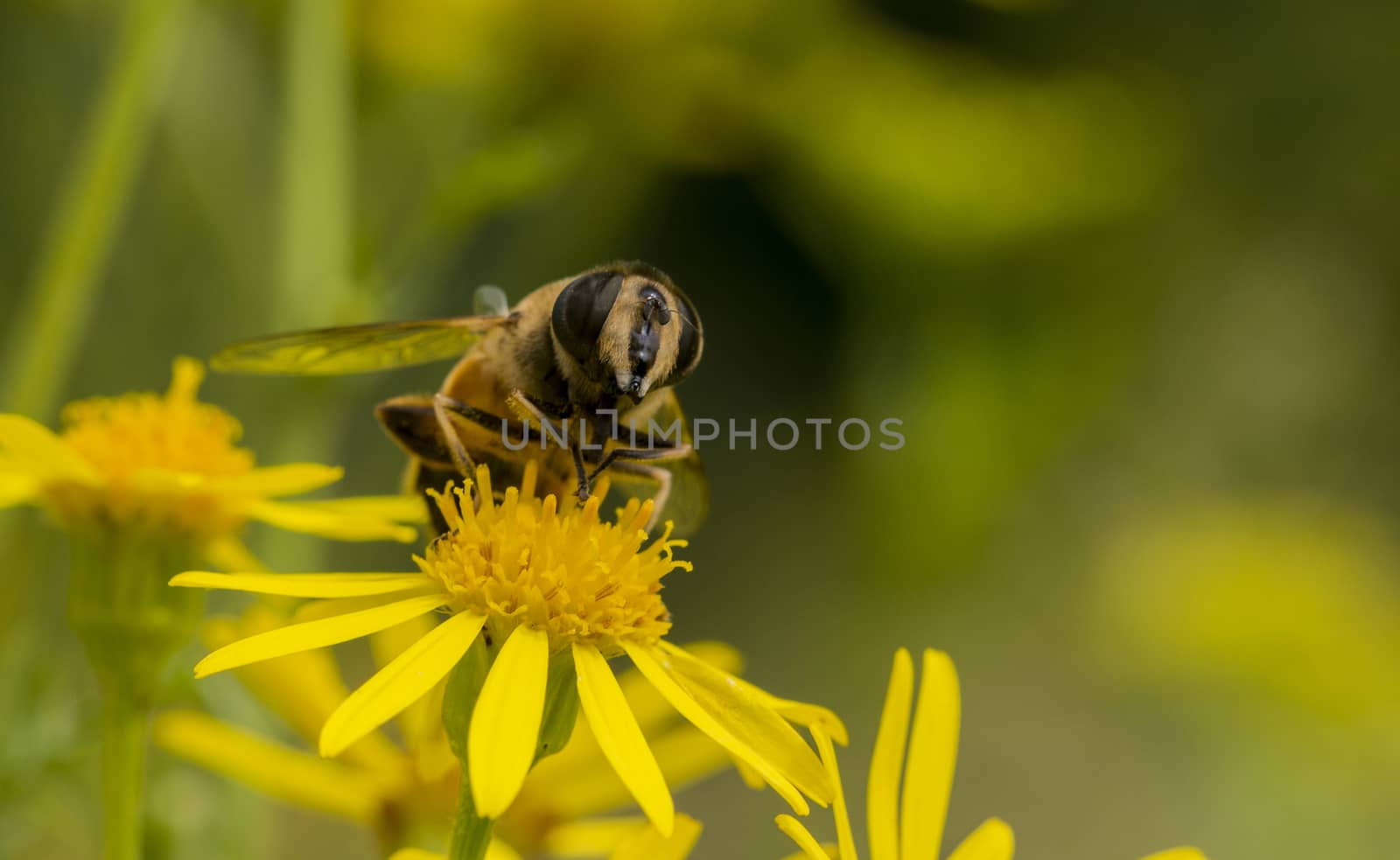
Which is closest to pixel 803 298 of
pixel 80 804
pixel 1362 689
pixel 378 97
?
pixel 1362 689

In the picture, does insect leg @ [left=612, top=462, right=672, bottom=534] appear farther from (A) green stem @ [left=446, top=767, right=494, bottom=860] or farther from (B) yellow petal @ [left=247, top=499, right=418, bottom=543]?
(A) green stem @ [left=446, top=767, right=494, bottom=860]

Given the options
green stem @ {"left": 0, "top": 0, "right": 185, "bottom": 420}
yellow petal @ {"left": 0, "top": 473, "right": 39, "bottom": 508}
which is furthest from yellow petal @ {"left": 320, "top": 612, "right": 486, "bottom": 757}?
green stem @ {"left": 0, "top": 0, "right": 185, "bottom": 420}

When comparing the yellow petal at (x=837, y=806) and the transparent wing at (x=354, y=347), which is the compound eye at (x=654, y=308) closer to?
the transparent wing at (x=354, y=347)

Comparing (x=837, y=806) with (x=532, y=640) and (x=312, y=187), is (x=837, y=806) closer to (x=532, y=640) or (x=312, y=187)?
(x=532, y=640)

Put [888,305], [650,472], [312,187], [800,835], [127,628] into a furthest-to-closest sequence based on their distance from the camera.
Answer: [888,305] → [312,187] → [650,472] → [127,628] → [800,835]

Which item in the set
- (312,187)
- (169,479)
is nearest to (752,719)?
(169,479)
